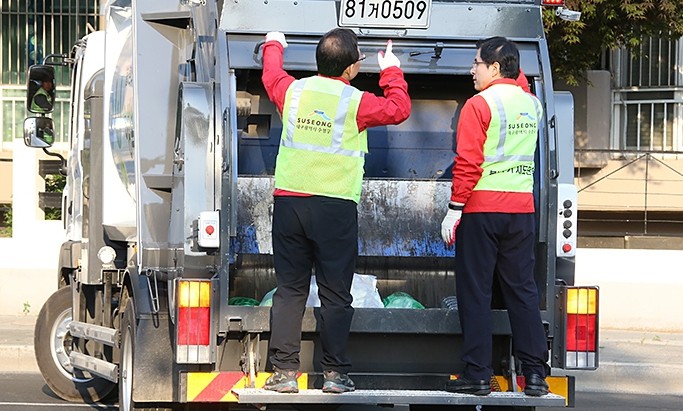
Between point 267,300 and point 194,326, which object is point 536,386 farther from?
point 194,326

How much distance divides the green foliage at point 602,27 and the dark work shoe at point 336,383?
7197 millimetres

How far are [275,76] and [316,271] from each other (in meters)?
0.90

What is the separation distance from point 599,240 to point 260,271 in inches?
375

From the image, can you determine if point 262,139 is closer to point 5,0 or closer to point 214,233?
point 214,233

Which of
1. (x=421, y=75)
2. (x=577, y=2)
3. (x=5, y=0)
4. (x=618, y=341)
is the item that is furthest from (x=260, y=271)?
(x=5, y=0)

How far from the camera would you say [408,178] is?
6922 millimetres

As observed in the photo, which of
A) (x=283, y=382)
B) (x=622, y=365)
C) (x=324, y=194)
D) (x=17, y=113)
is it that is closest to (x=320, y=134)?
(x=324, y=194)

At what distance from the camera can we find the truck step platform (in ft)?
19.0

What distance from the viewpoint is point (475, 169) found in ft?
19.4

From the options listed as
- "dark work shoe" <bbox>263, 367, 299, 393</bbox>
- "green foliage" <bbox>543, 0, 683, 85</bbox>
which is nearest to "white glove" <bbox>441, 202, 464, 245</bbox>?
"dark work shoe" <bbox>263, 367, 299, 393</bbox>

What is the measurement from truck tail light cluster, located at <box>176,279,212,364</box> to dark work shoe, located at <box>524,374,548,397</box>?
1452 millimetres

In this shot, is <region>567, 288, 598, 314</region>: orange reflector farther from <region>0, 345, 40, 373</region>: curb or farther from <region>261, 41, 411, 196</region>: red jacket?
<region>0, 345, 40, 373</region>: curb

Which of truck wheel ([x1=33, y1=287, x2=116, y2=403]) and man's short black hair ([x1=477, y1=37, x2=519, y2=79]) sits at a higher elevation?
man's short black hair ([x1=477, y1=37, x2=519, y2=79])

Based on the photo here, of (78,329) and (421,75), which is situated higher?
(421,75)
